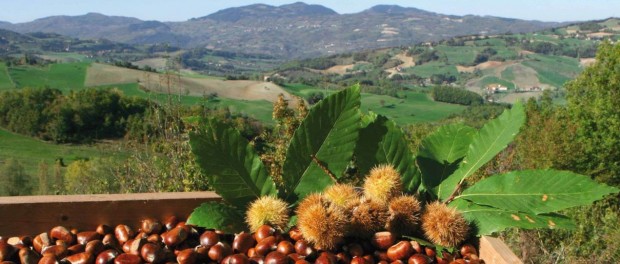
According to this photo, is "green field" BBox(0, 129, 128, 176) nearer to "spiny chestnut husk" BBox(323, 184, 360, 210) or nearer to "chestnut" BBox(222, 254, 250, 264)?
"spiny chestnut husk" BBox(323, 184, 360, 210)

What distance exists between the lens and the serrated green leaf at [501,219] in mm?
1676

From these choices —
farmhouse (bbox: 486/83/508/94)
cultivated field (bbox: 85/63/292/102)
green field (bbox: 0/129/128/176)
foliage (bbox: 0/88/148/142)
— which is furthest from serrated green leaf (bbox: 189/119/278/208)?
farmhouse (bbox: 486/83/508/94)

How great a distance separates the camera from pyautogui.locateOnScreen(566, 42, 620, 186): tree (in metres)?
30.2

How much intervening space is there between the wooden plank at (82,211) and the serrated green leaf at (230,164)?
9.1 inches

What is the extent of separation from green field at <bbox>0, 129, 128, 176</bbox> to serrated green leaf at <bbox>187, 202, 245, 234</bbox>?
51.8m

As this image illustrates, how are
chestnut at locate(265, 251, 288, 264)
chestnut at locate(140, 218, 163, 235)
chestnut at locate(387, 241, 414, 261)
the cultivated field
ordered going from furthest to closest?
the cultivated field
chestnut at locate(140, 218, 163, 235)
chestnut at locate(387, 241, 414, 261)
chestnut at locate(265, 251, 288, 264)

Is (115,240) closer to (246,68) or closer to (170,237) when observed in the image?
(170,237)

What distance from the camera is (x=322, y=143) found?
1.91 m

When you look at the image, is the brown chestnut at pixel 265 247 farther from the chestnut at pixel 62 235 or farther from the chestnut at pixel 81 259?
the chestnut at pixel 62 235

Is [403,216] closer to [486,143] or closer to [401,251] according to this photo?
[401,251]

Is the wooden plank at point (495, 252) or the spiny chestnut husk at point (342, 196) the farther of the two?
the spiny chestnut husk at point (342, 196)

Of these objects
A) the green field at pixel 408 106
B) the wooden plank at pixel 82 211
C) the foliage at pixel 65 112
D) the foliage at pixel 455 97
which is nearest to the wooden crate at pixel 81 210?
the wooden plank at pixel 82 211

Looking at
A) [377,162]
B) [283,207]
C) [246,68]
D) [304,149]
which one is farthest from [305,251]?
[246,68]

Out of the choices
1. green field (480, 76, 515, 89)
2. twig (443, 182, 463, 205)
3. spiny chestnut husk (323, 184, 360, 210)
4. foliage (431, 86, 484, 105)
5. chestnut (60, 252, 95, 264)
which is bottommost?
green field (480, 76, 515, 89)
